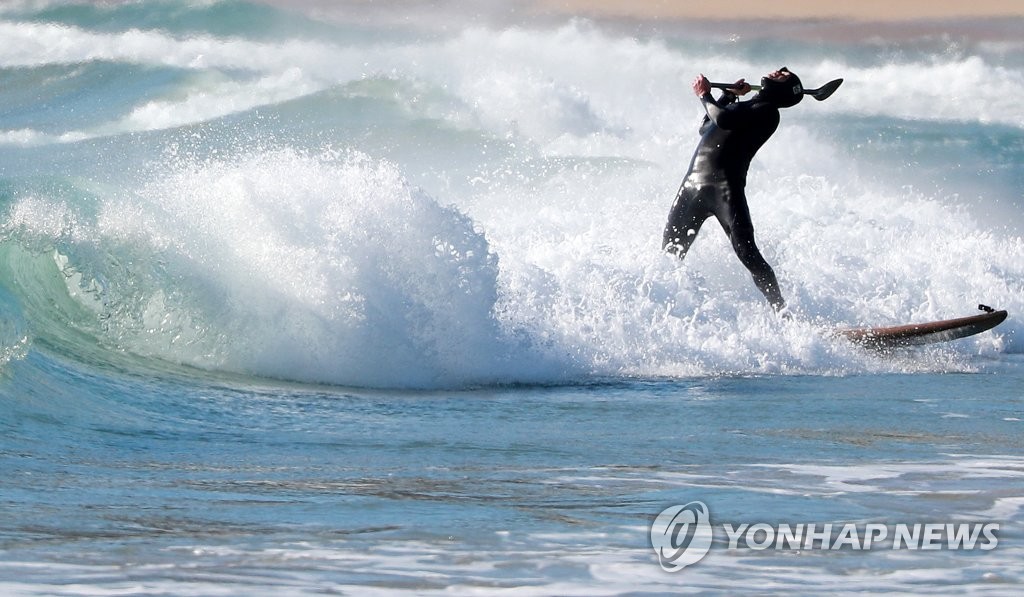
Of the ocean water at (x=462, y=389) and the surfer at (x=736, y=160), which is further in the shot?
the surfer at (x=736, y=160)

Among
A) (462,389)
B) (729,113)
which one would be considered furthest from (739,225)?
(462,389)

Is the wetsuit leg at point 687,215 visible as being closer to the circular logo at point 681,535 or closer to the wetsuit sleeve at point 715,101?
the wetsuit sleeve at point 715,101

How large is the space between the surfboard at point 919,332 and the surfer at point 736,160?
2.12 ft

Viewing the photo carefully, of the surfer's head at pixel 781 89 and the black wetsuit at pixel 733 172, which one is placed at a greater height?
the surfer's head at pixel 781 89

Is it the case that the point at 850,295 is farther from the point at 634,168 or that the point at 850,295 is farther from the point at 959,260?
the point at 634,168

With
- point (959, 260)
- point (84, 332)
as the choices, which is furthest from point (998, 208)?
point (84, 332)

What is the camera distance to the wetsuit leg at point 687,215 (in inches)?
421

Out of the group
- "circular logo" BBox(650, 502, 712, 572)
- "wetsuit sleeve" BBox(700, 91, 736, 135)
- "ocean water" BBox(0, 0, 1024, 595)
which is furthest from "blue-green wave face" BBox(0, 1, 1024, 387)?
"circular logo" BBox(650, 502, 712, 572)

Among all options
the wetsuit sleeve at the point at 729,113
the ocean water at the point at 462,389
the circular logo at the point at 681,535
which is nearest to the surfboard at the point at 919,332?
the ocean water at the point at 462,389

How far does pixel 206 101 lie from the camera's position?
30766mm

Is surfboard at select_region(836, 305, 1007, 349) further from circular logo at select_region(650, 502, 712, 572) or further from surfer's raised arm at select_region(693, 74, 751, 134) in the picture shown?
circular logo at select_region(650, 502, 712, 572)

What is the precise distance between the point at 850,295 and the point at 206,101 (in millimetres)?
20561

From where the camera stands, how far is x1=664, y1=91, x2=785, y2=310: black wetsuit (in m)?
10.5

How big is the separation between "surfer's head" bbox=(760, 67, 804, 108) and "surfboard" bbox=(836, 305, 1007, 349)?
1.70m
